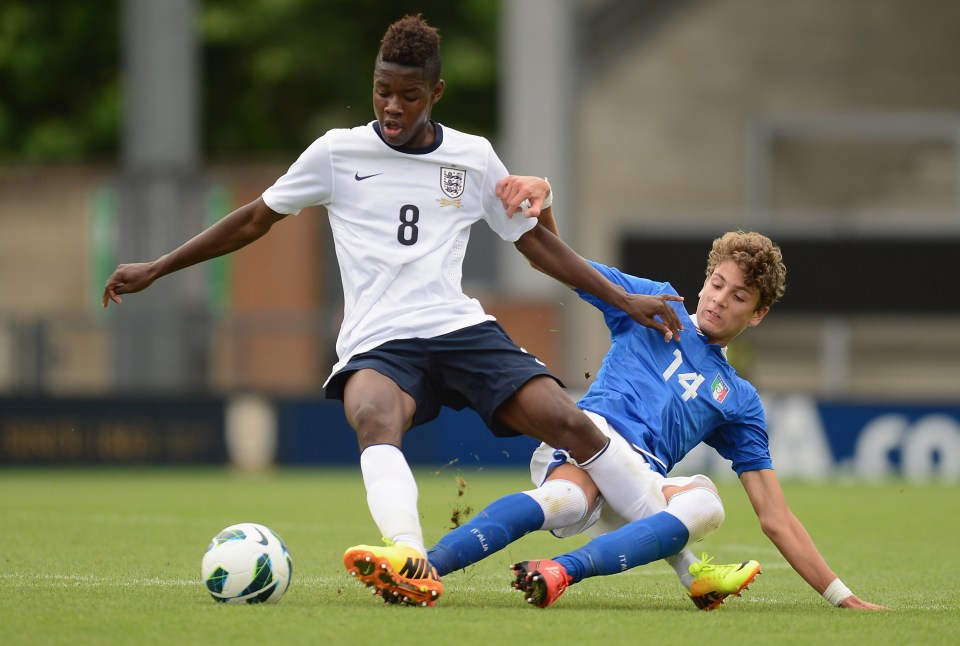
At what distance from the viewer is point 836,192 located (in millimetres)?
22906

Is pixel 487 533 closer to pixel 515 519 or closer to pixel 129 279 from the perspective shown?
pixel 515 519

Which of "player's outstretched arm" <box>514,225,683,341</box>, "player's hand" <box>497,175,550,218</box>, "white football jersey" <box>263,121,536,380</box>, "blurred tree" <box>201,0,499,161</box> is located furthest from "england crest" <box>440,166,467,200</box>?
"blurred tree" <box>201,0,499,161</box>

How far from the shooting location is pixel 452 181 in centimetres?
584

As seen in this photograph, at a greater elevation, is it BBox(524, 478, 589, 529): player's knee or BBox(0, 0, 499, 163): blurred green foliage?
BBox(0, 0, 499, 163): blurred green foliage

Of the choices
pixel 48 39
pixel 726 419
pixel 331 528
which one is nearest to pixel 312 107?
pixel 48 39

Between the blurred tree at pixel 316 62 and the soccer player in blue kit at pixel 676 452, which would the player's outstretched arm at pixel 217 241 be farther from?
the blurred tree at pixel 316 62

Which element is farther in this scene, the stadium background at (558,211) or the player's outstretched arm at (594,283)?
the stadium background at (558,211)

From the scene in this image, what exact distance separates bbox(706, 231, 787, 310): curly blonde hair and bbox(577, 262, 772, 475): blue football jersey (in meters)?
0.28

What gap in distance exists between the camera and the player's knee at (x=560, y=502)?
5688mm

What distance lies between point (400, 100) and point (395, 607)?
178 cm

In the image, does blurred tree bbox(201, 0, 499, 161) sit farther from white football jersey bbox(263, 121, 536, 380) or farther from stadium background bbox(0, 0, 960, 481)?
white football jersey bbox(263, 121, 536, 380)

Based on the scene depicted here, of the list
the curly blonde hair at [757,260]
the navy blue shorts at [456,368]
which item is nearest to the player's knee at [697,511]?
the navy blue shorts at [456,368]

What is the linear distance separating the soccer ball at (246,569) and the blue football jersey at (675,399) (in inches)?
52.8

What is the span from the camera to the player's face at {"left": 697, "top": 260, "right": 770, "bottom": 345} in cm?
596
